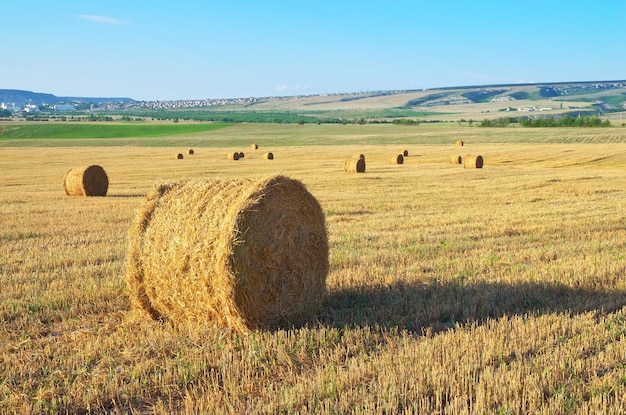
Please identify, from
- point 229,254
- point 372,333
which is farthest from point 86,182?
point 372,333

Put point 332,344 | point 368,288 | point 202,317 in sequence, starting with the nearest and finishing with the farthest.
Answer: point 332,344 < point 202,317 < point 368,288

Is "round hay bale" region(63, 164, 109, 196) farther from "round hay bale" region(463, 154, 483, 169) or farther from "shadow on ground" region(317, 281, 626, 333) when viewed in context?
"round hay bale" region(463, 154, 483, 169)

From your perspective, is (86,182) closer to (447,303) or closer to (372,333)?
(447,303)

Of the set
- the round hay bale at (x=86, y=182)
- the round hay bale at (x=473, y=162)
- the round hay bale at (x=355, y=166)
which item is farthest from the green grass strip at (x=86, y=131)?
the round hay bale at (x=86, y=182)

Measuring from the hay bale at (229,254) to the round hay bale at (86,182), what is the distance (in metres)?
16.3

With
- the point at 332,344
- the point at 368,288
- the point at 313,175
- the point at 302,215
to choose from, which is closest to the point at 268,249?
the point at 302,215

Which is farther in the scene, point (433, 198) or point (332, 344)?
point (433, 198)

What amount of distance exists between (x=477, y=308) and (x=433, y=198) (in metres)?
13.1

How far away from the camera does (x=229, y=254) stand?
22.3 ft

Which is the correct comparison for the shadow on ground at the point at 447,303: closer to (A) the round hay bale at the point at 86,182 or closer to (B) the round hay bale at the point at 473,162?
(A) the round hay bale at the point at 86,182

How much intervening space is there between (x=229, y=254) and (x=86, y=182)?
17826 mm

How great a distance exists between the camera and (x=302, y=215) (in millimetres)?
7812

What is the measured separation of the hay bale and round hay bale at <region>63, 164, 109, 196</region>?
16329 mm

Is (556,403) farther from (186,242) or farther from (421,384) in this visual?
(186,242)
